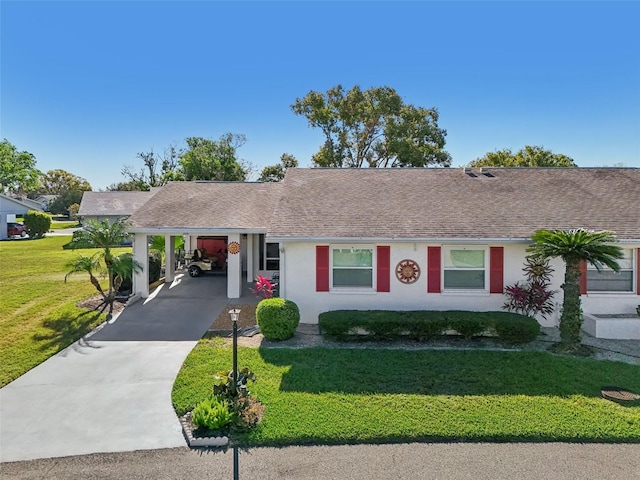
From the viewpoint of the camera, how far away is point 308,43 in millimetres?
15898

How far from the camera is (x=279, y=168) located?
4681cm

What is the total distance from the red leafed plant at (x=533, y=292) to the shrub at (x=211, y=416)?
879 centimetres

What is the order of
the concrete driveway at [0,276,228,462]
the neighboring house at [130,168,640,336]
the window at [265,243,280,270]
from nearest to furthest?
the concrete driveway at [0,276,228,462]
the neighboring house at [130,168,640,336]
the window at [265,243,280,270]

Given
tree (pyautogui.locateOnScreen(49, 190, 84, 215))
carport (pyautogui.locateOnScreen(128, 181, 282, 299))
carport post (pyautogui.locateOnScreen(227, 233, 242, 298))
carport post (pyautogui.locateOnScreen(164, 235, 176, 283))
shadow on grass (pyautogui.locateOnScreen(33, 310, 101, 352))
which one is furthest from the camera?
tree (pyautogui.locateOnScreen(49, 190, 84, 215))

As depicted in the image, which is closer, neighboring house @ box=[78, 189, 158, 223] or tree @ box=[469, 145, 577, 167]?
tree @ box=[469, 145, 577, 167]

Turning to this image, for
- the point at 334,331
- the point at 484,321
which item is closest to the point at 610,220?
the point at 484,321

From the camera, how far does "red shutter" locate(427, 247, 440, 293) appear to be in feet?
37.3

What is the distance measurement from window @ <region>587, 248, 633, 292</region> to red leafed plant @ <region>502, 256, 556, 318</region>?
142cm

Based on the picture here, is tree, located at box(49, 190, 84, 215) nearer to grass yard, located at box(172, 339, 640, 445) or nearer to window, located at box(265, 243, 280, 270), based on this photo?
window, located at box(265, 243, 280, 270)

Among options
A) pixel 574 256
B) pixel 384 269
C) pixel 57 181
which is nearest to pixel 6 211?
pixel 384 269

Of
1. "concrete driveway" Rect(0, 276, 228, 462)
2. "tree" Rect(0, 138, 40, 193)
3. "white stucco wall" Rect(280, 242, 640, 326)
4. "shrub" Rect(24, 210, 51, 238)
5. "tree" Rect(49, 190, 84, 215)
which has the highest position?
"tree" Rect(0, 138, 40, 193)

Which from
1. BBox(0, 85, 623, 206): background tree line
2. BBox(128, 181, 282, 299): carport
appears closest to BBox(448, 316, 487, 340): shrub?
BBox(128, 181, 282, 299): carport

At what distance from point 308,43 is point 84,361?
14364 mm

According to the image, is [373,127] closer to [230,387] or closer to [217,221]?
[217,221]
